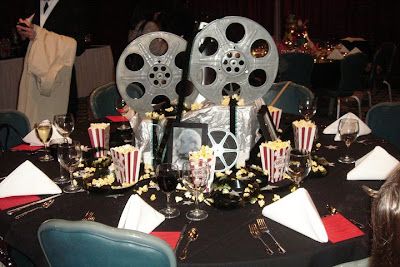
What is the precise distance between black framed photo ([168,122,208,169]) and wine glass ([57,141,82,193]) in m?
0.38

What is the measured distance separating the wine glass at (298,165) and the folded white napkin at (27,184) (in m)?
0.92

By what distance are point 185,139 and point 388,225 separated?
1177mm

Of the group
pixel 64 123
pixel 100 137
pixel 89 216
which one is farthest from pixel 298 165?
pixel 64 123

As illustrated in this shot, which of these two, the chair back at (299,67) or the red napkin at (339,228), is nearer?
the red napkin at (339,228)

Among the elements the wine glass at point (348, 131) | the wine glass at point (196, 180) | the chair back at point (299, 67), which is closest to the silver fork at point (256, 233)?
the wine glass at point (196, 180)

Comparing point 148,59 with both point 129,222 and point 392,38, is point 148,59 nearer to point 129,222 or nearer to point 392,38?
point 129,222

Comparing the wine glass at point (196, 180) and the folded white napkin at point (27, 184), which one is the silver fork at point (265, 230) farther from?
the folded white napkin at point (27, 184)

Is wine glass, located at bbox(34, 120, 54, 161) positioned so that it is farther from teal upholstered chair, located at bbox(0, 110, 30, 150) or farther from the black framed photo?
the black framed photo

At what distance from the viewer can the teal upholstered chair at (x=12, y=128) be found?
282cm

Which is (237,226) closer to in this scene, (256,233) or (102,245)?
(256,233)

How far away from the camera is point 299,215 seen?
153 cm

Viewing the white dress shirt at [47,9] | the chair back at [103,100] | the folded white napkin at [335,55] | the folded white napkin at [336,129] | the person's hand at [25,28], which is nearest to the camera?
the folded white napkin at [336,129]

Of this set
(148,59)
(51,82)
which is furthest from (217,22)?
(51,82)

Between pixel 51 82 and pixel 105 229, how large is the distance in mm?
2461
